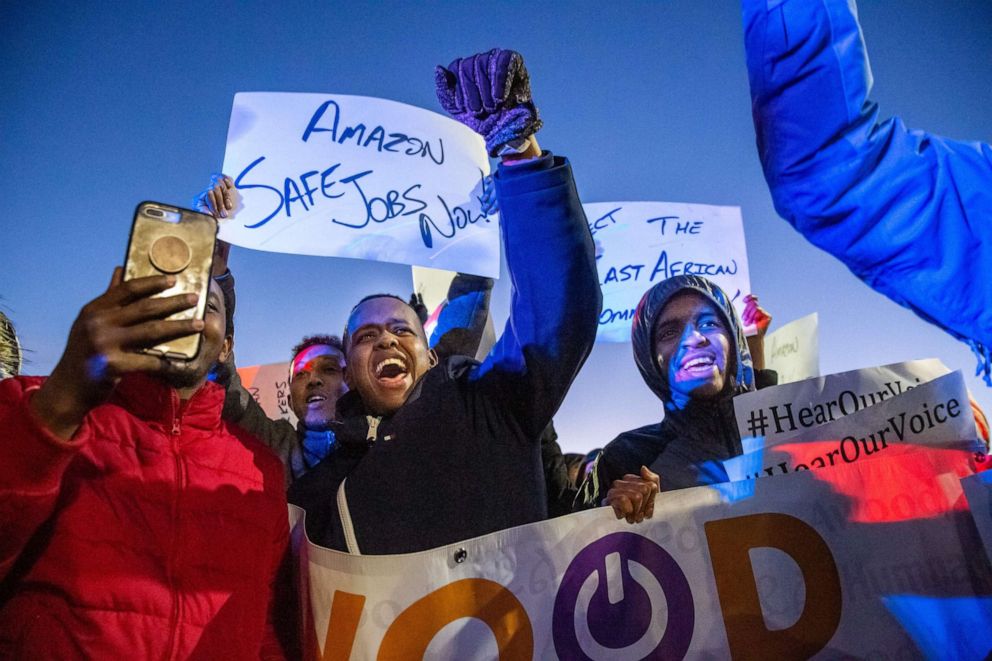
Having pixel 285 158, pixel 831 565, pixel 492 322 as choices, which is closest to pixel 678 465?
pixel 831 565

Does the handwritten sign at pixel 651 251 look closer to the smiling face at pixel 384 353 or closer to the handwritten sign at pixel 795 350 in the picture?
the handwritten sign at pixel 795 350

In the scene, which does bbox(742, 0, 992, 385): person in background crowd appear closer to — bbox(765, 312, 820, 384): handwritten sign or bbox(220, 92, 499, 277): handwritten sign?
bbox(220, 92, 499, 277): handwritten sign

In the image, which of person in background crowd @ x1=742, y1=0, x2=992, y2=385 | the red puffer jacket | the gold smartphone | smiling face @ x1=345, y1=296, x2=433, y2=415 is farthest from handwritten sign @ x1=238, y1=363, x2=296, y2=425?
person in background crowd @ x1=742, y1=0, x2=992, y2=385

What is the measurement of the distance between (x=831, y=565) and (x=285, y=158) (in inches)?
116

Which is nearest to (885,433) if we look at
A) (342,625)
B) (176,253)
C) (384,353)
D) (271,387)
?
(342,625)

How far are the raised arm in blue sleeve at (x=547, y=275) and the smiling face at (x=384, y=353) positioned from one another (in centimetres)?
74

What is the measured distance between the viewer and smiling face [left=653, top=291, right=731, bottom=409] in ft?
8.77

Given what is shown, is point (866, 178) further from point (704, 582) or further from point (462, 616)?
point (462, 616)

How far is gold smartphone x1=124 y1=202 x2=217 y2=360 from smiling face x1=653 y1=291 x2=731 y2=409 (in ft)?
7.02

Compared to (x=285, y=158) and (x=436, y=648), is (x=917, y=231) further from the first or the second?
(x=285, y=158)

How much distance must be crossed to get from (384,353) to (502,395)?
77cm

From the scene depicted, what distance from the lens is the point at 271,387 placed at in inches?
187

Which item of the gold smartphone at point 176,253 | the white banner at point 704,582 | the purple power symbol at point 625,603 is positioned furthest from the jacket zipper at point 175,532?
the purple power symbol at point 625,603

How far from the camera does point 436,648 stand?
65.8 inches
